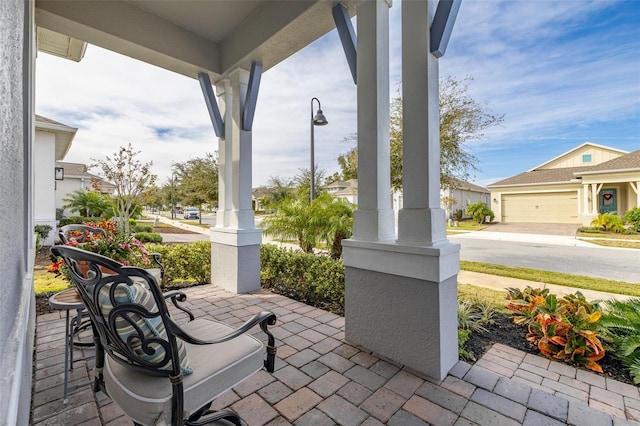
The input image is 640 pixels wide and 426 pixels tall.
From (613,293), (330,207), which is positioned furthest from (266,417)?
(613,293)

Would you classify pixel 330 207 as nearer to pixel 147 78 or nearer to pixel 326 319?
pixel 326 319

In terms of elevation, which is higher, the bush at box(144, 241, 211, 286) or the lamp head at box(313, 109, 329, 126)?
the lamp head at box(313, 109, 329, 126)

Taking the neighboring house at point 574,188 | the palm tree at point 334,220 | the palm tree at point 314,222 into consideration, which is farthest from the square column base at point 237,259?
the neighboring house at point 574,188

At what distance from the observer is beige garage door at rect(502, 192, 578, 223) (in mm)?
17516

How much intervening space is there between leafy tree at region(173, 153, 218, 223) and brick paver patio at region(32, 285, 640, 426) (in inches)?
660

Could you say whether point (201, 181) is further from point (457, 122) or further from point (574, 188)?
point (574, 188)

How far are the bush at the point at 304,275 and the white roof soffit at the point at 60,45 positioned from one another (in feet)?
13.2

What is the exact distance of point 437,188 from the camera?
2.27m

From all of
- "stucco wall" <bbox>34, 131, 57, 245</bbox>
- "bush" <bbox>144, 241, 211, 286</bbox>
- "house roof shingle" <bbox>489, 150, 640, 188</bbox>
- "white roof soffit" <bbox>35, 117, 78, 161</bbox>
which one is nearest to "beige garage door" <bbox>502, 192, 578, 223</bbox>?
"house roof shingle" <bbox>489, 150, 640, 188</bbox>

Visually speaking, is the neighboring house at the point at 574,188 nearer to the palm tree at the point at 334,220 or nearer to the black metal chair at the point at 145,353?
the palm tree at the point at 334,220

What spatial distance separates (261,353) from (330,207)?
4172 millimetres

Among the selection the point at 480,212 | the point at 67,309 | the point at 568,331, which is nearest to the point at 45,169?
the point at 67,309

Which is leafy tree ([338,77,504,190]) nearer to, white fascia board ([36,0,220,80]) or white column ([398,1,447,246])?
white fascia board ([36,0,220,80])

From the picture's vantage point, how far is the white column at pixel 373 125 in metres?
2.53
